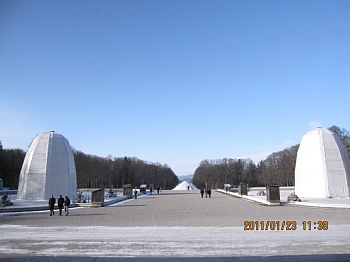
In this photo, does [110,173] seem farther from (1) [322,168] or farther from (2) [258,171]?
(1) [322,168]

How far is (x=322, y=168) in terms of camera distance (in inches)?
1344

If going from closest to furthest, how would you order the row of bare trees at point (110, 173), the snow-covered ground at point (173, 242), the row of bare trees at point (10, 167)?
the snow-covered ground at point (173, 242) → the row of bare trees at point (10, 167) → the row of bare trees at point (110, 173)

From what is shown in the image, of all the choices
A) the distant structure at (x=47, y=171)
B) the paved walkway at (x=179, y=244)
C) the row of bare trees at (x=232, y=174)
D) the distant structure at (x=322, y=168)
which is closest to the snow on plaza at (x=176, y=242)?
the paved walkway at (x=179, y=244)

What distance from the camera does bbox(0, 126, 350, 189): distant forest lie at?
7300 centimetres

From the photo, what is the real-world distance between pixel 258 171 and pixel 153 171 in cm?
4399

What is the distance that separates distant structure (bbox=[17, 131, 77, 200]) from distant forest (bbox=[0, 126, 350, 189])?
1465 inches

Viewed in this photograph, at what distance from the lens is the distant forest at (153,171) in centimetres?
A: 7300

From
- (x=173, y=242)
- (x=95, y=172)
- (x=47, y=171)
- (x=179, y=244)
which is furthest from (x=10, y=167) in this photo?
(x=179, y=244)

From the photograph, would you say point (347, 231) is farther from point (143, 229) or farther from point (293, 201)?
point (293, 201)

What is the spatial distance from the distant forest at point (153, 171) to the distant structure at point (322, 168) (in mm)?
24217

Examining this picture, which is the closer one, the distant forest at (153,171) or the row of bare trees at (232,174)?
the distant forest at (153,171)

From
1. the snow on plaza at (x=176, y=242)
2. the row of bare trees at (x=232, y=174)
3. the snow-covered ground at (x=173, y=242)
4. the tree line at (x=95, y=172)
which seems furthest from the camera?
the row of bare trees at (x=232, y=174)

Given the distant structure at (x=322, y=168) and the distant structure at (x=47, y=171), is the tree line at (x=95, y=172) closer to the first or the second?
the distant structure at (x=47, y=171)

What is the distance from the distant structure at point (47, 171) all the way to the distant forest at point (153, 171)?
122 ft
